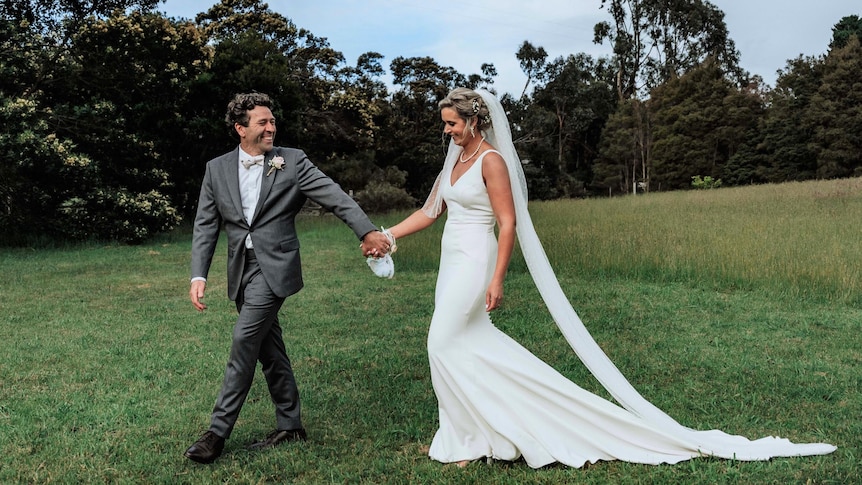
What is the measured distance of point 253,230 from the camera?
417 centimetres

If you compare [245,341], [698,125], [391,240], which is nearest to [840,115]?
[698,125]

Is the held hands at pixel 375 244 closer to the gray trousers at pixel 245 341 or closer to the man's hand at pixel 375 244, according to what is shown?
the man's hand at pixel 375 244

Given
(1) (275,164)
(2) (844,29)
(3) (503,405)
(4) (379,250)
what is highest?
(2) (844,29)

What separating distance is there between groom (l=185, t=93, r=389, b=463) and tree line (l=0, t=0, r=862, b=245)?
14885 millimetres

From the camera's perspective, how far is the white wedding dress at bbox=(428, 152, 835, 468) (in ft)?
13.2

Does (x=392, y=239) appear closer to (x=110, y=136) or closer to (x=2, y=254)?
(x=2, y=254)

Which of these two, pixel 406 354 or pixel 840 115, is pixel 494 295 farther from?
pixel 840 115

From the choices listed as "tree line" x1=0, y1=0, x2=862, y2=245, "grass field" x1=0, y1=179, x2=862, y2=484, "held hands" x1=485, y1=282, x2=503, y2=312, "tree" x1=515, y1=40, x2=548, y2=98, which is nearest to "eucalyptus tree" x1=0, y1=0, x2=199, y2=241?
"tree line" x1=0, y1=0, x2=862, y2=245

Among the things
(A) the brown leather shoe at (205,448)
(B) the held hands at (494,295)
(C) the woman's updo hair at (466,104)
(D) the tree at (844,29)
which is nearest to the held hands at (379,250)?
(B) the held hands at (494,295)

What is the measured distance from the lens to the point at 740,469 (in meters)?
3.96

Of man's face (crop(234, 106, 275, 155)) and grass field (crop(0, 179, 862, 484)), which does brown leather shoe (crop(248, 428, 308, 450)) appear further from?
man's face (crop(234, 106, 275, 155))

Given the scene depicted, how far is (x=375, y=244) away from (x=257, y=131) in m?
0.95

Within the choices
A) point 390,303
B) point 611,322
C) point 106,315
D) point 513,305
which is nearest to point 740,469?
point 611,322

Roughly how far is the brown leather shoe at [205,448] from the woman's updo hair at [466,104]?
2305 mm
